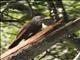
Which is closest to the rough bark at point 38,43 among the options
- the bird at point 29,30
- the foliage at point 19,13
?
the bird at point 29,30

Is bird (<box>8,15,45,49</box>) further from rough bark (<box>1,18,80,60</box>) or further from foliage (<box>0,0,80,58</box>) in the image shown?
foliage (<box>0,0,80,58</box>)

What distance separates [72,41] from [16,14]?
2136 mm

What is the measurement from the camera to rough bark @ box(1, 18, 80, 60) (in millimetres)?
2336

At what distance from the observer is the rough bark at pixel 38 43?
2336 millimetres

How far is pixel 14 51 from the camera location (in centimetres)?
235

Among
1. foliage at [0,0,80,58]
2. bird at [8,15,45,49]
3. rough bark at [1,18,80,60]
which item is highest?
foliage at [0,0,80,58]

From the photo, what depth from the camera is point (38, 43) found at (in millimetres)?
2471

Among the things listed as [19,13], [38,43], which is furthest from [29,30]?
[19,13]

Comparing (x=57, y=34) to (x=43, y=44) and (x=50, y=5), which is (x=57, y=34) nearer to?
(x=43, y=44)

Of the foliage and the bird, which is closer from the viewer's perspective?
the bird

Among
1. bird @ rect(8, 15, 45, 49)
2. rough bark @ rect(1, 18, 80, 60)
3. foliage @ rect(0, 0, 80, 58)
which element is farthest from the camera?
foliage @ rect(0, 0, 80, 58)

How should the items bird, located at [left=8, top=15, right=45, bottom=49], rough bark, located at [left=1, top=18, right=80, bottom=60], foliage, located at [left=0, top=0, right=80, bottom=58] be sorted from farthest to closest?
foliage, located at [left=0, top=0, right=80, bottom=58]
bird, located at [left=8, top=15, right=45, bottom=49]
rough bark, located at [left=1, top=18, right=80, bottom=60]

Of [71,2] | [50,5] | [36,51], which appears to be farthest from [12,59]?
[71,2]

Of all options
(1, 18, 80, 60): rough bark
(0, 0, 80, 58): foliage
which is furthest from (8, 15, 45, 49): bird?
(0, 0, 80, 58): foliage
